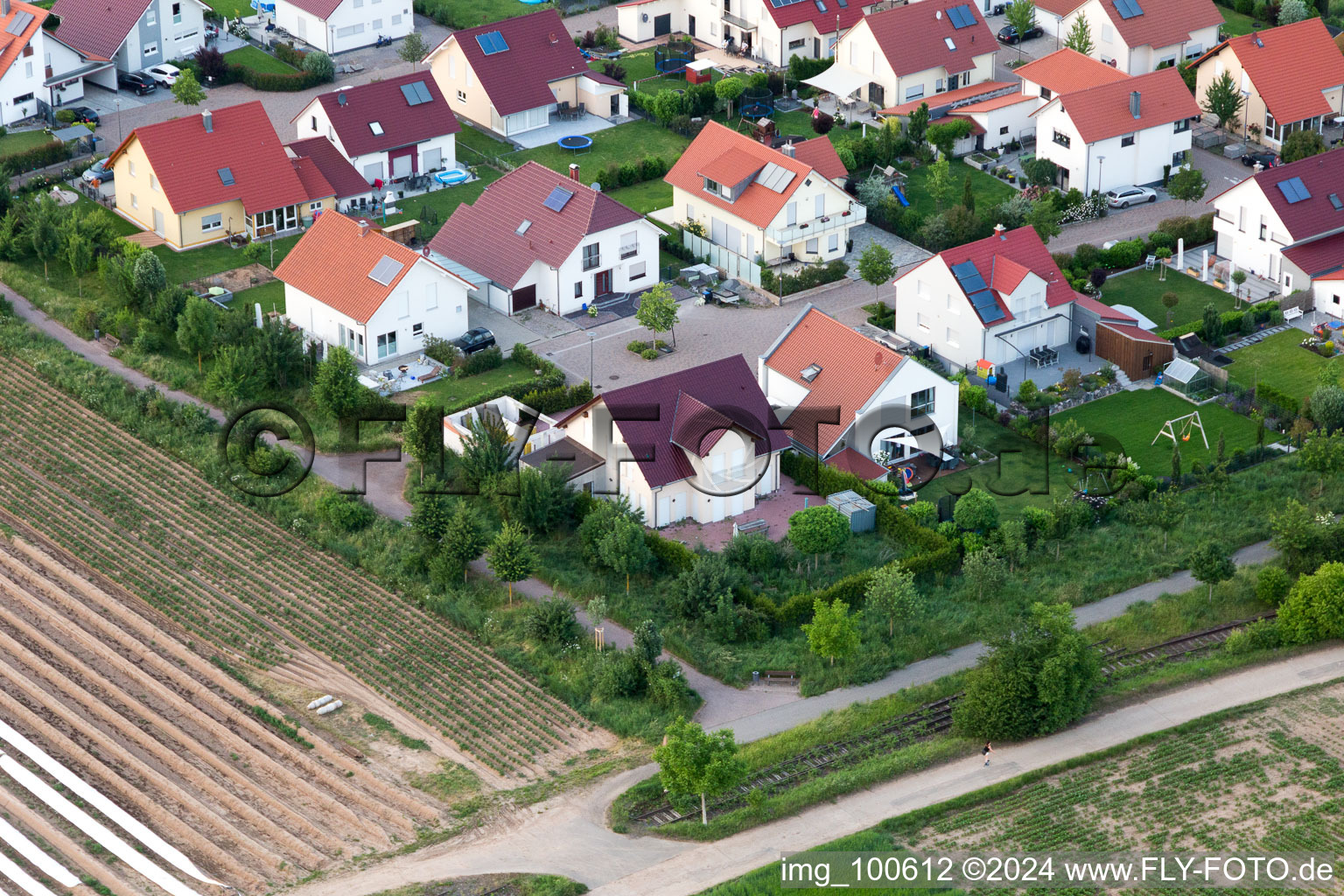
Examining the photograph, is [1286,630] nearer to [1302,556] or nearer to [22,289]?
[1302,556]

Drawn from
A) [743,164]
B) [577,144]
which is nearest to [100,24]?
[577,144]

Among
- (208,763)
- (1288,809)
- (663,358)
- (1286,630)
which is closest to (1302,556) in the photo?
(1286,630)

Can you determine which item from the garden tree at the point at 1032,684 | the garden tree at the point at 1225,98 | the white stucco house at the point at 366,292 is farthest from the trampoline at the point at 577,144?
the garden tree at the point at 1032,684

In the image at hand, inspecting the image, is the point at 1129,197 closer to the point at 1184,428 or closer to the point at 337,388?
the point at 1184,428

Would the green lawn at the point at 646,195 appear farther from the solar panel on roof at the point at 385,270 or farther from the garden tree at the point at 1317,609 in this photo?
the garden tree at the point at 1317,609

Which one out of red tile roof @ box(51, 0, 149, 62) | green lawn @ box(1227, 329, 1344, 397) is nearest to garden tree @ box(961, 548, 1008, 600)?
green lawn @ box(1227, 329, 1344, 397)

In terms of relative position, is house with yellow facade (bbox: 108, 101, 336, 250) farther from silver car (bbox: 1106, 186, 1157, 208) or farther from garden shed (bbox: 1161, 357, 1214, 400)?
garden shed (bbox: 1161, 357, 1214, 400)
